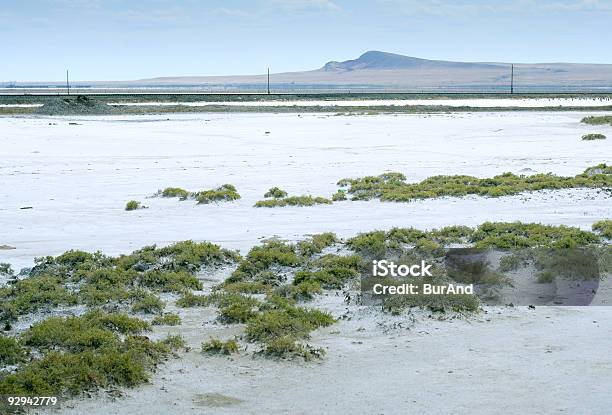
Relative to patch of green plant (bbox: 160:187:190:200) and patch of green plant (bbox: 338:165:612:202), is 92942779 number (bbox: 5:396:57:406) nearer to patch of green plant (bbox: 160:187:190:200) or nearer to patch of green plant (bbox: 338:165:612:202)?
patch of green plant (bbox: 338:165:612:202)

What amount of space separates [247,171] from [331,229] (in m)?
12.4

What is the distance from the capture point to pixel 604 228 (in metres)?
16.5

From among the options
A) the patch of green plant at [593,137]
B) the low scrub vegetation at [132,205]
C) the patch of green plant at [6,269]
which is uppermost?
the patch of green plant at [593,137]

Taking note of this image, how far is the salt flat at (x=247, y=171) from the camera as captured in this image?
60.5 ft

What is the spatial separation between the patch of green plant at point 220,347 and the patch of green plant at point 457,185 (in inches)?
479

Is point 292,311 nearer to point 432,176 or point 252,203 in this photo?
point 252,203

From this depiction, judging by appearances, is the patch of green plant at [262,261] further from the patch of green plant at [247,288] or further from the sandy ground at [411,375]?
the sandy ground at [411,375]

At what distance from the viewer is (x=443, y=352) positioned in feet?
33.7

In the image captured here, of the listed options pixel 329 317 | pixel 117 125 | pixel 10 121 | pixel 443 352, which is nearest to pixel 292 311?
pixel 329 317

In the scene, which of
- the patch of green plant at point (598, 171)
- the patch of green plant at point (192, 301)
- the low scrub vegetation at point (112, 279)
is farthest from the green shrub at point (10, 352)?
→ the patch of green plant at point (598, 171)

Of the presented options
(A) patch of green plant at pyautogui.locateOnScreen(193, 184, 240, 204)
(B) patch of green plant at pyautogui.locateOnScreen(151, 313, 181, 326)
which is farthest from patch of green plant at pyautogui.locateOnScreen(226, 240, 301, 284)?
(A) patch of green plant at pyautogui.locateOnScreen(193, 184, 240, 204)

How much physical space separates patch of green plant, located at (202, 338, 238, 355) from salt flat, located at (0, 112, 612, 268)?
6021 millimetres

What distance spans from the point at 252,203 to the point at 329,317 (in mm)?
10900

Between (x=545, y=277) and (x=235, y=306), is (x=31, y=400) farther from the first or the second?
(x=545, y=277)
